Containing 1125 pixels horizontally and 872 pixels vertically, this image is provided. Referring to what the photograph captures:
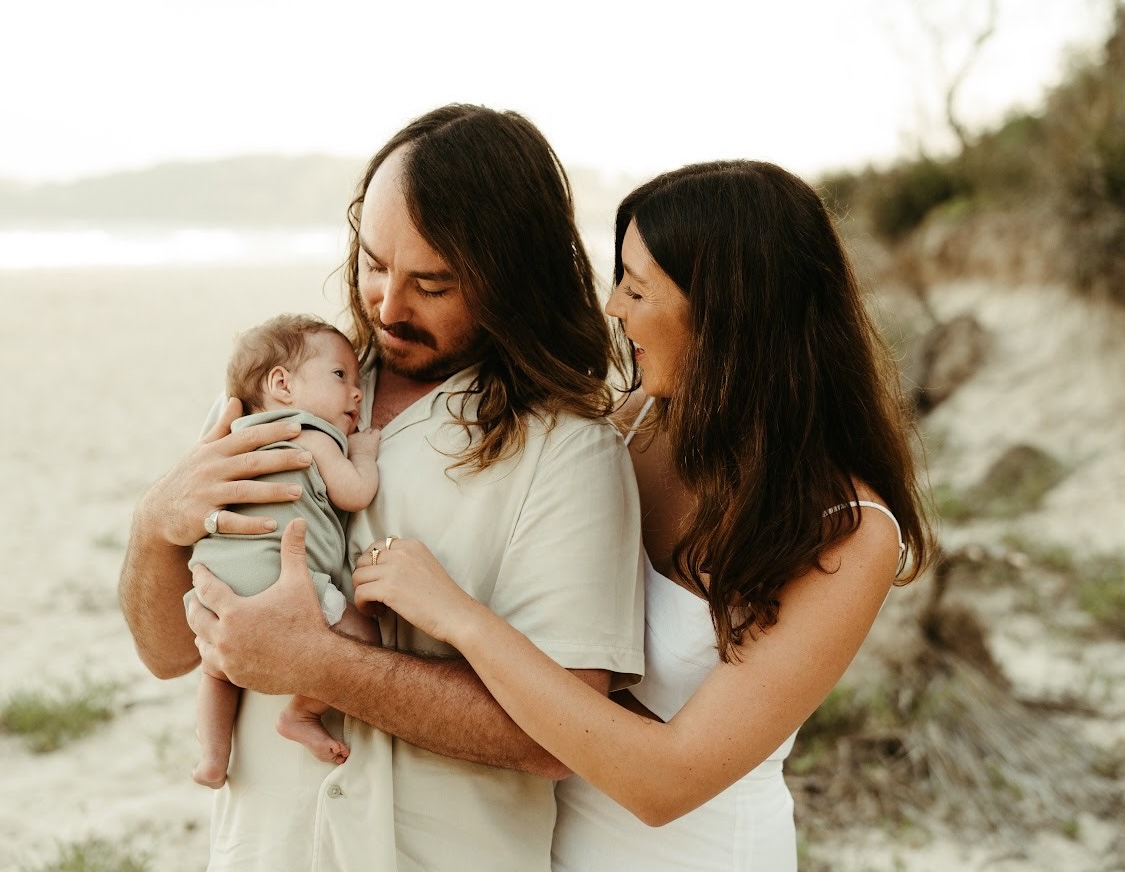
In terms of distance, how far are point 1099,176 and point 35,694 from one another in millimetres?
9059

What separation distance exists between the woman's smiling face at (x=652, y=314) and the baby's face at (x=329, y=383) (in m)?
0.67

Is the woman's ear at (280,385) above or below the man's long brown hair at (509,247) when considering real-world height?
below

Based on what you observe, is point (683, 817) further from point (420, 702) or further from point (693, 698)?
point (420, 702)

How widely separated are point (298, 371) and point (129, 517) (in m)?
7.66

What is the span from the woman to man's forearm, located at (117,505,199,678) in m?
0.53

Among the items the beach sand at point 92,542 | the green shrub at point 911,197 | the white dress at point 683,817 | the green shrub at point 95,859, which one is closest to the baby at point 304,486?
the white dress at point 683,817

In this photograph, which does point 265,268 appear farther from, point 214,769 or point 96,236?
point 214,769

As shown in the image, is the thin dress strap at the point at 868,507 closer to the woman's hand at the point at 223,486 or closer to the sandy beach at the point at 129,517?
the woman's hand at the point at 223,486

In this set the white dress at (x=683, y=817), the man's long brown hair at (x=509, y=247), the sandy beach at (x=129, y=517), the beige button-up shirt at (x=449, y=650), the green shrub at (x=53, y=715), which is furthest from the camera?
the green shrub at (x=53, y=715)

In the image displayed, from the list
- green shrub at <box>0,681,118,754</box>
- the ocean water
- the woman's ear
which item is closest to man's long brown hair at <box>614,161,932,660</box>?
the woman's ear

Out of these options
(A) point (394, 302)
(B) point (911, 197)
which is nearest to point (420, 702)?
(A) point (394, 302)

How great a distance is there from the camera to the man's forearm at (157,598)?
92.0 inches

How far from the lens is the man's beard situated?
8.26 ft

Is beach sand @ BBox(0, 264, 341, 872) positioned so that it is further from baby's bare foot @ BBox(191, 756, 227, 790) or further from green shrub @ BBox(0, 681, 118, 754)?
baby's bare foot @ BBox(191, 756, 227, 790)
